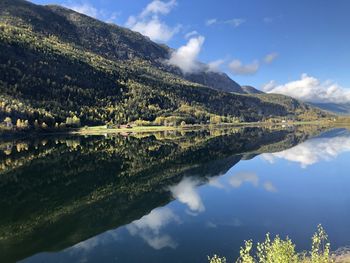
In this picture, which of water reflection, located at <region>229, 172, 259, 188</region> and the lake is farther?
water reflection, located at <region>229, 172, 259, 188</region>

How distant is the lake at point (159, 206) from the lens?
41.9 meters

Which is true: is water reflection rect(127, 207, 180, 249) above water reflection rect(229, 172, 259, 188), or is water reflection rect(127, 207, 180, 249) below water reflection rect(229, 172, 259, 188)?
above

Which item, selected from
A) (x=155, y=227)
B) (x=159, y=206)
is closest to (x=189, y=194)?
(x=159, y=206)

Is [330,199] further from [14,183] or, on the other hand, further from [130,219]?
[14,183]

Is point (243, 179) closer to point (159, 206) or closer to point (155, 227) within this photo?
point (159, 206)

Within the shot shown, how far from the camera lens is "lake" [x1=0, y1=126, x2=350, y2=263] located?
137ft

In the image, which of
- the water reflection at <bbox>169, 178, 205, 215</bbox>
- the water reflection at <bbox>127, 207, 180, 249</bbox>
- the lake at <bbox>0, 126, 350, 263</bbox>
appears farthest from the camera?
the water reflection at <bbox>169, 178, 205, 215</bbox>

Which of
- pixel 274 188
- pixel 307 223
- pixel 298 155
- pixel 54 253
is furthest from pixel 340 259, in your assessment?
pixel 298 155

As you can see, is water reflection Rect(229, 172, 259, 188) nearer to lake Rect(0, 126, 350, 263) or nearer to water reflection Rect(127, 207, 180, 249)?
lake Rect(0, 126, 350, 263)

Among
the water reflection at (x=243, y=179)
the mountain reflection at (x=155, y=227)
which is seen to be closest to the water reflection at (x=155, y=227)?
the mountain reflection at (x=155, y=227)

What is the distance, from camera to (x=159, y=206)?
2404 inches

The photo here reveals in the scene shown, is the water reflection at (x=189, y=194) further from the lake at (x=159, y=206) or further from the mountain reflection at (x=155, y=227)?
the mountain reflection at (x=155, y=227)

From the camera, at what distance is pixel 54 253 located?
132 ft

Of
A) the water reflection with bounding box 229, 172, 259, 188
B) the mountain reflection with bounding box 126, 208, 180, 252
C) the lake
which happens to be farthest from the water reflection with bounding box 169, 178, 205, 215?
the water reflection with bounding box 229, 172, 259, 188
